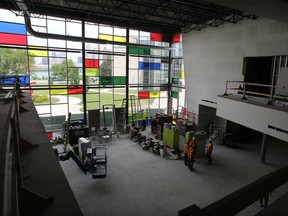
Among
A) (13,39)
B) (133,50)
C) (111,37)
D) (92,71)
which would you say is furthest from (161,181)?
(13,39)

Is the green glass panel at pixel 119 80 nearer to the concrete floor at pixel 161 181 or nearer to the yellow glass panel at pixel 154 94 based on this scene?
the yellow glass panel at pixel 154 94

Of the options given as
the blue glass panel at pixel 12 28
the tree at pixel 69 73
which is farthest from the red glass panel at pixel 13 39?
the tree at pixel 69 73

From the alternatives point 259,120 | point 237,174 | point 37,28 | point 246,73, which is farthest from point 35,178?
point 37,28

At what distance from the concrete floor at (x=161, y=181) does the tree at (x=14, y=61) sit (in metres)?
8.60

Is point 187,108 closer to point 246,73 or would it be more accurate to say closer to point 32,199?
point 246,73

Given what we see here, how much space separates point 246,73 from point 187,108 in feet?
23.2

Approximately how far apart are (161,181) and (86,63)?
11671 millimetres

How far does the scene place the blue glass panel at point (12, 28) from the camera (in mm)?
14219

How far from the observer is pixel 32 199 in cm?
212

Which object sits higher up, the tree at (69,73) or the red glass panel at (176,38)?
the red glass panel at (176,38)

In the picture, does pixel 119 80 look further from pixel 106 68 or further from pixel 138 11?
pixel 138 11

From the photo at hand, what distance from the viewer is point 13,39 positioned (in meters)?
14.7

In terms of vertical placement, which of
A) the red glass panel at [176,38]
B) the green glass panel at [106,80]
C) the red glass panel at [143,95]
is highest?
the red glass panel at [176,38]

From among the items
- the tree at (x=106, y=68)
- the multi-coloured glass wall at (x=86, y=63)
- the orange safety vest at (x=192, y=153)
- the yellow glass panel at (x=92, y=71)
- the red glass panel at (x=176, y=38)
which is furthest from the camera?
the red glass panel at (x=176, y=38)
